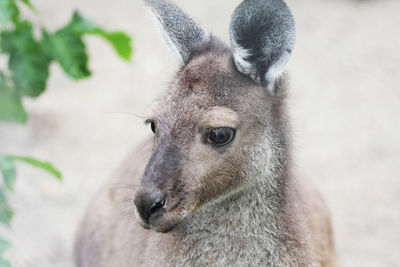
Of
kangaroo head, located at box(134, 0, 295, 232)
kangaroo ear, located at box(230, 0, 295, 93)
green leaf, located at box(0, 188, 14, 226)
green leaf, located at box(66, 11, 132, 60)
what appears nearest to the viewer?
green leaf, located at box(0, 188, 14, 226)

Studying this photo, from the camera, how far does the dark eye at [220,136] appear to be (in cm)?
384

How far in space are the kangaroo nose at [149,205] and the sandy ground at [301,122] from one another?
2.21m

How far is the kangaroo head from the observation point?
12.3 ft

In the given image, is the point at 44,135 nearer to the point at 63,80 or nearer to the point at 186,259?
the point at 63,80

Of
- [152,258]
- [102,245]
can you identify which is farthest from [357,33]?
[152,258]

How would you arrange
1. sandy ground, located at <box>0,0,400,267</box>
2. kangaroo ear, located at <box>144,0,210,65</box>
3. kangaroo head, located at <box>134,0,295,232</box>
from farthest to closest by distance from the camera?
sandy ground, located at <box>0,0,400,267</box>, kangaroo ear, located at <box>144,0,210,65</box>, kangaroo head, located at <box>134,0,295,232</box>

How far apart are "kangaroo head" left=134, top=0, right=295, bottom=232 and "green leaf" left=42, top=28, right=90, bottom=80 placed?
22.6 inches

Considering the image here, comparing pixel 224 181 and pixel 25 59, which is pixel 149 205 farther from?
pixel 25 59

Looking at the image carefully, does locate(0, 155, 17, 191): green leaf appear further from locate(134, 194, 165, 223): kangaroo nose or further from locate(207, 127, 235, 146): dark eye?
locate(207, 127, 235, 146): dark eye

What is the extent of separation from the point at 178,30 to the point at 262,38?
1.76ft

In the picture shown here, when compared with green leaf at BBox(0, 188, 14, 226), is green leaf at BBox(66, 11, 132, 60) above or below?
above

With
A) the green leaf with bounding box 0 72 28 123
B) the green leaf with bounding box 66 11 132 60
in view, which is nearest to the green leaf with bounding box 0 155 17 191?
the green leaf with bounding box 0 72 28 123

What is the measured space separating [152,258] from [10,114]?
1203mm

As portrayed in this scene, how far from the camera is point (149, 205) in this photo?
366 cm
